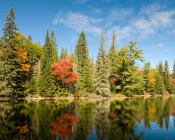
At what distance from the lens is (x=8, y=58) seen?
4406 centimetres

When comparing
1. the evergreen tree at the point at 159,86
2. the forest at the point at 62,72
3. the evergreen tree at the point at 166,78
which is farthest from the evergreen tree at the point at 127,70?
the evergreen tree at the point at 166,78

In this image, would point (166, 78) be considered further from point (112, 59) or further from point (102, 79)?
point (102, 79)

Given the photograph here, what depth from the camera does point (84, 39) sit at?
79562 mm

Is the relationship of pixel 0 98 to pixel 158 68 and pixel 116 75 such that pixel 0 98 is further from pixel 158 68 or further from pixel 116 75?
pixel 158 68

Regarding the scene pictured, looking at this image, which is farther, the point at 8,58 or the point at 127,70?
the point at 127,70

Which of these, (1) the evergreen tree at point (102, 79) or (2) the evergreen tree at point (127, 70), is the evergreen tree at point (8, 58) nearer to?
(1) the evergreen tree at point (102, 79)

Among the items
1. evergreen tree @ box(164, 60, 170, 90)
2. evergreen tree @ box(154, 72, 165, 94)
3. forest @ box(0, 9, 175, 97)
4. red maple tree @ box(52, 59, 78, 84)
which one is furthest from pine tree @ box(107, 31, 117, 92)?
evergreen tree @ box(164, 60, 170, 90)

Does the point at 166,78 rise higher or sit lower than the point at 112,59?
lower

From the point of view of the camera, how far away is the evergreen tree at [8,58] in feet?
138

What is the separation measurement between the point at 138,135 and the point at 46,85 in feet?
137

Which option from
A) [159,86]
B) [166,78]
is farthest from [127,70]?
[166,78]

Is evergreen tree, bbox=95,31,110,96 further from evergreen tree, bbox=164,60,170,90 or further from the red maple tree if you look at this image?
evergreen tree, bbox=164,60,170,90

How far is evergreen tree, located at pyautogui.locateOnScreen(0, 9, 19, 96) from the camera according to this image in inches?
1655

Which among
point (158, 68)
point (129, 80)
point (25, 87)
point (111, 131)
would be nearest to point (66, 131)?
point (111, 131)
